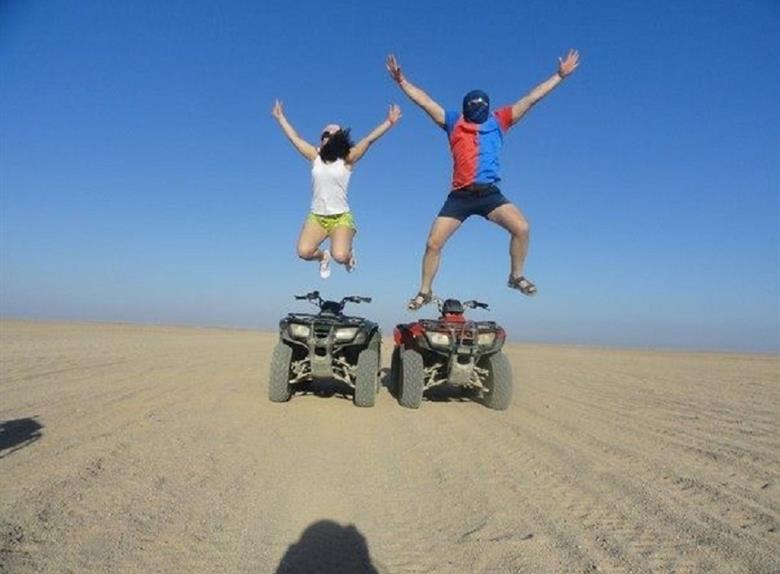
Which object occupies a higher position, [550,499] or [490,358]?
[490,358]

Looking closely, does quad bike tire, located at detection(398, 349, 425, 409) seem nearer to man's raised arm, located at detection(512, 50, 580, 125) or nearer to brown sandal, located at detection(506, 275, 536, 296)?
brown sandal, located at detection(506, 275, 536, 296)

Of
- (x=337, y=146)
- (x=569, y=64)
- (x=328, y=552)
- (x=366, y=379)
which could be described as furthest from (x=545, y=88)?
(x=328, y=552)

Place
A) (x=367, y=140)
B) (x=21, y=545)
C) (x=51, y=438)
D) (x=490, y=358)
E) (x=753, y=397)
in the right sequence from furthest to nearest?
(x=753, y=397) < (x=490, y=358) < (x=367, y=140) < (x=51, y=438) < (x=21, y=545)

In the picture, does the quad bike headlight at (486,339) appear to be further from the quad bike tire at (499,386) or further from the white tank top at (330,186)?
the white tank top at (330,186)

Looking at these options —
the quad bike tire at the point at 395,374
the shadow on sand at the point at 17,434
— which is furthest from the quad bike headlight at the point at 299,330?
the shadow on sand at the point at 17,434

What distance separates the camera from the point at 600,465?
15.8ft

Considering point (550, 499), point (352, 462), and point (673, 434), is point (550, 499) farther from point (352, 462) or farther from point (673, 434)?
point (673, 434)

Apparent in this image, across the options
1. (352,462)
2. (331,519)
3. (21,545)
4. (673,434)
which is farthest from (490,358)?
(21,545)

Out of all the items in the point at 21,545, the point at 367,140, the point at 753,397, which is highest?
the point at 367,140

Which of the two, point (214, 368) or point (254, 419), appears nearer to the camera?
point (254, 419)

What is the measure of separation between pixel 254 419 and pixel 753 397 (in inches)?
318

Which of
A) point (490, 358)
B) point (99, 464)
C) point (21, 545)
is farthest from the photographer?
point (490, 358)

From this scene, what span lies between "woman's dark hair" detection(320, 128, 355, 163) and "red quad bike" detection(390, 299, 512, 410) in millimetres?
2527

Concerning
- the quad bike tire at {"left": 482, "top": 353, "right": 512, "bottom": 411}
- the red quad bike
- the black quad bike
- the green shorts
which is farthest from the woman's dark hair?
the quad bike tire at {"left": 482, "top": 353, "right": 512, "bottom": 411}
